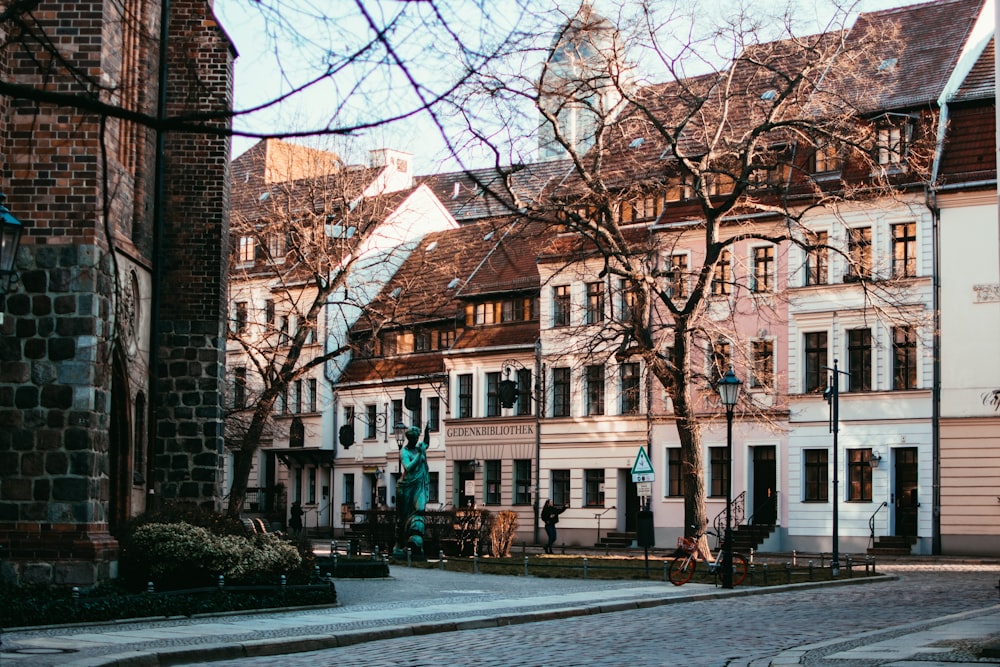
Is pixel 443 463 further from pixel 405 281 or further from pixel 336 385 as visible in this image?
pixel 405 281

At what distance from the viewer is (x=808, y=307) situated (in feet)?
160

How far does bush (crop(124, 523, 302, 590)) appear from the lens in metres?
20.1

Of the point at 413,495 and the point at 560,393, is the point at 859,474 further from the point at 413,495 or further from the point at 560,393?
the point at 413,495

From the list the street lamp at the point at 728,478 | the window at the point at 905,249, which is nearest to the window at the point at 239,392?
the window at the point at 905,249

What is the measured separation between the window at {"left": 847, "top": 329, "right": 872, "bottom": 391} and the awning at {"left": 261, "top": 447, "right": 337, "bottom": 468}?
27.3m

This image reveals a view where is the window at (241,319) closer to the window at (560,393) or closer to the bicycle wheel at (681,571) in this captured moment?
the window at (560,393)

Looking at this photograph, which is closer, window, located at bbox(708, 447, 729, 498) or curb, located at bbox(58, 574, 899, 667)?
curb, located at bbox(58, 574, 899, 667)

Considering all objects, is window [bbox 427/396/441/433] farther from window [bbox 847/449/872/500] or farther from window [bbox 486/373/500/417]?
window [bbox 847/449/872/500]

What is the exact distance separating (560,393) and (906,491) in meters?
15.3

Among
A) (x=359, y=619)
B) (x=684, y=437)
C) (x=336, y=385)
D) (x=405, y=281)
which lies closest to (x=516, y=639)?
(x=359, y=619)

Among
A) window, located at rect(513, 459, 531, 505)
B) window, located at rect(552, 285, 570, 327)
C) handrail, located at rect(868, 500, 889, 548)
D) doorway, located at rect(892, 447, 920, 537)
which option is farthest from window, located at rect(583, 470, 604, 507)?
doorway, located at rect(892, 447, 920, 537)

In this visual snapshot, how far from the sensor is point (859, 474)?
46.7m

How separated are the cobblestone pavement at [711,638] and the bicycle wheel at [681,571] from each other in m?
3.02

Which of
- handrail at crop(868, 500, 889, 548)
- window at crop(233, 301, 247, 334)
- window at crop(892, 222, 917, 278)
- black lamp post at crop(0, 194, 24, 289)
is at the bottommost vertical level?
handrail at crop(868, 500, 889, 548)
